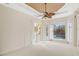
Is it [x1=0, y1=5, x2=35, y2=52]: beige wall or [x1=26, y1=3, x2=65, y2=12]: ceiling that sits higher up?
[x1=26, y1=3, x2=65, y2=12]: ceiling

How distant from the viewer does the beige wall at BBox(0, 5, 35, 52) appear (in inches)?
106

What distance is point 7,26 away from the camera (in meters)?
2.79

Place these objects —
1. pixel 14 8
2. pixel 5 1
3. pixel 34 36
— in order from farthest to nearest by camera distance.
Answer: pixel 34 36, pixel 14 8, pixel 5 1

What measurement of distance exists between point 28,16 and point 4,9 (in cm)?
56

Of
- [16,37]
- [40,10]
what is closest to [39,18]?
[40,10]

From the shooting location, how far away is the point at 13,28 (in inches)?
110

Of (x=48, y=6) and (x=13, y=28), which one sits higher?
(x=48, y=6)

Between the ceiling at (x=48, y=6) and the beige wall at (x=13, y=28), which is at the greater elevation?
the ceiling at (x=48, y=6)

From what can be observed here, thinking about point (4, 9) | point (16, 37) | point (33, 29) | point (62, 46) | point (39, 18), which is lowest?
point (62, 46)

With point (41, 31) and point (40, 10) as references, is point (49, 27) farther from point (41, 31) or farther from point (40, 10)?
point (40, 10)

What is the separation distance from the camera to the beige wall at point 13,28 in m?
2.70

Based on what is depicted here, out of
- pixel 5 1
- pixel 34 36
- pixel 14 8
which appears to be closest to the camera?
pixel 5 1

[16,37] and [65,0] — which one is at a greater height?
[65,0]

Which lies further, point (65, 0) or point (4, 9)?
point (4, 9)
